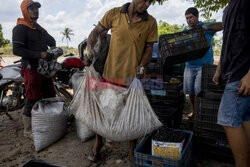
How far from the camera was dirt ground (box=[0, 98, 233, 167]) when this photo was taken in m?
2.14

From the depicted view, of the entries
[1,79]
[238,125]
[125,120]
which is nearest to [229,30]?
[238,125]

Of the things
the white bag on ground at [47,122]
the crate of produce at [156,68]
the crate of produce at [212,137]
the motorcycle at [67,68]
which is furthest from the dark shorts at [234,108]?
the motorcycle at [67,68]

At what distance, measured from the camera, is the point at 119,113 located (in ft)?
5.63

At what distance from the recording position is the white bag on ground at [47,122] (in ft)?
7.90

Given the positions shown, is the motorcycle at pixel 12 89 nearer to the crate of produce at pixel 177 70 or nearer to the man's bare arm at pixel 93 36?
the man's bare arm at pixel 93 36

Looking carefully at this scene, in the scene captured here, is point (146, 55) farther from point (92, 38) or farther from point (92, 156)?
point (92, 156)

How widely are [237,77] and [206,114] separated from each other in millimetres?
920

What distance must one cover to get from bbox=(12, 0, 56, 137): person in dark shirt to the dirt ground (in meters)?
0.27

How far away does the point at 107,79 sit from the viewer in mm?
2076

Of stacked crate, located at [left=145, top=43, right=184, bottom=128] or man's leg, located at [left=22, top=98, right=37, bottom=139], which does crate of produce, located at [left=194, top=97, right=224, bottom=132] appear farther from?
man's leg, located at [left=22, top=98, right=37, bottom=139]

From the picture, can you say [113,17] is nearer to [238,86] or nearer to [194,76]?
[238,86]

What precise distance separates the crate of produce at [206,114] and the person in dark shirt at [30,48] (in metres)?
2.21

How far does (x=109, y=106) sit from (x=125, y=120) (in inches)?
8.4

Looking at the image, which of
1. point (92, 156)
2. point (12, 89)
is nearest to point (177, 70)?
point (92, 156)
